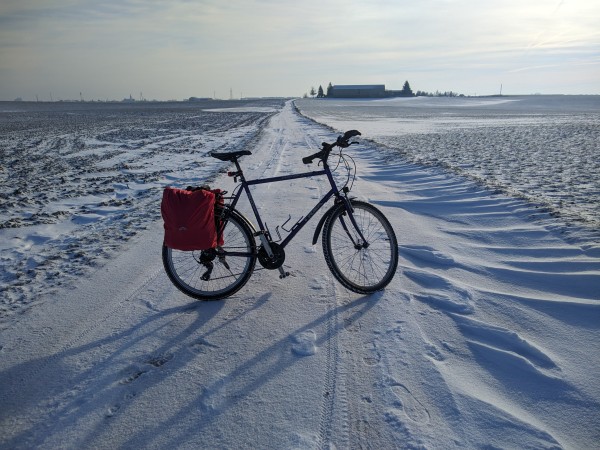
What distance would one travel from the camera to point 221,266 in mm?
3959

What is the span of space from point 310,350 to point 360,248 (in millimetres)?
1259

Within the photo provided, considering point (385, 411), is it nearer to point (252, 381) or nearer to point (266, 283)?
point (252, 381)

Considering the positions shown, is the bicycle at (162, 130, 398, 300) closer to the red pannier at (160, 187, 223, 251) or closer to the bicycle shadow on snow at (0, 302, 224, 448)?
the red pannier at (160, 187, 223, 251)

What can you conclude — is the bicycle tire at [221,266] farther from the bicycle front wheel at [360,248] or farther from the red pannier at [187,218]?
the bicycle front wheel at [360,248]

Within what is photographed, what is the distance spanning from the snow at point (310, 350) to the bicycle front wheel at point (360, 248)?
17cm

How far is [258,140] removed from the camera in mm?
16984

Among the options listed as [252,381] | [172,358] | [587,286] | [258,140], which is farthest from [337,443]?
[258,140]

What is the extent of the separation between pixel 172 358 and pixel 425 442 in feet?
5.90

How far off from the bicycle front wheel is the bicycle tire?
2.57 feet

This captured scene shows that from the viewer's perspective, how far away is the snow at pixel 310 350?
2.19 metres

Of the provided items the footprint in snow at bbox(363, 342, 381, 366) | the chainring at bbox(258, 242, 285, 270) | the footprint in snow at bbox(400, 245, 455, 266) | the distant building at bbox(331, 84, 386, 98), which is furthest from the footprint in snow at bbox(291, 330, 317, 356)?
the distant building at bbox(331, 84, 386, 98)

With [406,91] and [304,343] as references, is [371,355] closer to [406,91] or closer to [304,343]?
[304,343]

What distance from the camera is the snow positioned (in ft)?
7.20

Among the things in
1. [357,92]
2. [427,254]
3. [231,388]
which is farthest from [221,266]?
[357,92]
